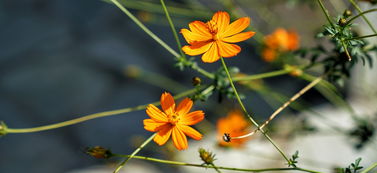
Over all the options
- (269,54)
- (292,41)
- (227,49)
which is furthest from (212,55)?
(292,41)

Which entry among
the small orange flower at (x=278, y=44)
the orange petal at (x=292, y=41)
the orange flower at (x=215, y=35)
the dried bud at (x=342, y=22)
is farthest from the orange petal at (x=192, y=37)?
the orange petal at (x=292, y=41)

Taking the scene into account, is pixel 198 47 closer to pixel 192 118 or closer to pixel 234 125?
pixel 192 118

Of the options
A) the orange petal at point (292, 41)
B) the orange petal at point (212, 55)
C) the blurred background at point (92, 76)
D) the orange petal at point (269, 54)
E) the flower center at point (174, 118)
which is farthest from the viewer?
the blurred background at point (92, 76)

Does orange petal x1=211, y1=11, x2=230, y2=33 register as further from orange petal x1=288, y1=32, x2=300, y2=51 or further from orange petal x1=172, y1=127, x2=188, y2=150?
orange petal x1=288, y1=32, x2=300, y2=51

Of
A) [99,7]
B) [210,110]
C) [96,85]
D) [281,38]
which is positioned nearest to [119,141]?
[96,85]

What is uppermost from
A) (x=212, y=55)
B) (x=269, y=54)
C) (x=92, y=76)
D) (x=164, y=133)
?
(x=269, y=54)

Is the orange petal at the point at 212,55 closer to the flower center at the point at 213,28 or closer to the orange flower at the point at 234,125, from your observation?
the flower center at the point at 213,28

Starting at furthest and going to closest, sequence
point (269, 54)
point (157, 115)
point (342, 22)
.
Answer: point (269, 54)
point (157, 115)
point (342, 22)
